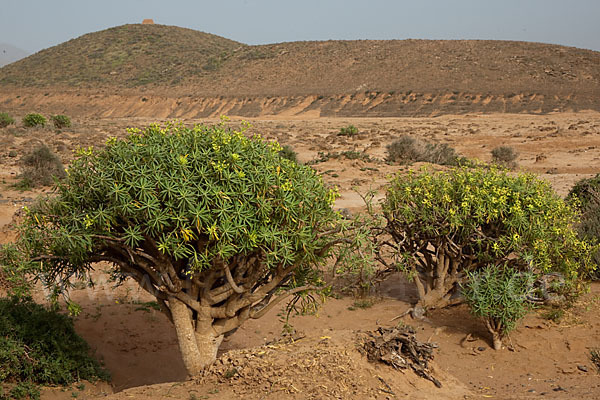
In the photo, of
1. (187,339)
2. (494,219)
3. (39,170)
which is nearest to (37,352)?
(187,339)

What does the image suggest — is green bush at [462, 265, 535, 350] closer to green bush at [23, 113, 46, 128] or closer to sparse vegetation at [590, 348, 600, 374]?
sparse vegetation at [590, 348, 600, 374]

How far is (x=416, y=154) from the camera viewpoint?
20.0 metres

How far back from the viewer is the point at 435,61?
185 feet

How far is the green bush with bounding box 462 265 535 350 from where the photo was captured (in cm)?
602

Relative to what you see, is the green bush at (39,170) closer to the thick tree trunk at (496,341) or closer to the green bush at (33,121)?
the thick tree trunk at (496,341)

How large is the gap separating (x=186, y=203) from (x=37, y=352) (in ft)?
9.11

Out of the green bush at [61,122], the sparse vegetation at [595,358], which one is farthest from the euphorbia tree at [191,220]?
the green bush at [61,122]

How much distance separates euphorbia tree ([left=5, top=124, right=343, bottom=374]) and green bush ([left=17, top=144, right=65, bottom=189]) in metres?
12.0

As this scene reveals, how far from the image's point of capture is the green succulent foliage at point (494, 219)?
21.0 feet

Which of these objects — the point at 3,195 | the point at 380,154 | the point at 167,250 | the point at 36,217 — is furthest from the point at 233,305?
the point at 380,154

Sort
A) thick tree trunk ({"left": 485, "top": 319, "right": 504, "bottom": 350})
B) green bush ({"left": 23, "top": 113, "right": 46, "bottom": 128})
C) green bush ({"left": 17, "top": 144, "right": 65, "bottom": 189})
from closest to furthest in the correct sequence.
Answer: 1. thick tree trunk ({"left": 485, "top": 319, "right": 504, "bottom": 350})
2. green bush ({"left": 17, "top": 144, "right": 65, "bottom": 189})
3. green bush ({"left": 23, "top": 113, "right": 46, "bottom": 128})

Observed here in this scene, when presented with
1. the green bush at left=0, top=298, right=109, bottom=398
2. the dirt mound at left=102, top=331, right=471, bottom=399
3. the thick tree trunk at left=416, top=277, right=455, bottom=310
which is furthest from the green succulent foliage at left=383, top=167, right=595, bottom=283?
the green bush at left=0, top=298, right=109, bottom=398

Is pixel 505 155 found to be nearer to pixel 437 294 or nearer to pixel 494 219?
pixel 437 294

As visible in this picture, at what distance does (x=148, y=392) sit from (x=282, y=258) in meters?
1.73
